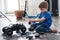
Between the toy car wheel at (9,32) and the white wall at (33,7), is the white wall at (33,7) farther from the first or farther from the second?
the toy car wheel at (9,32)

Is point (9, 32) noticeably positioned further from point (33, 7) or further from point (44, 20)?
point (33, 7)

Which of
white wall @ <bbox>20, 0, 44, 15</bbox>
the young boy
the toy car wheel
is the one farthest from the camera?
white wall @ <bbox>20, 0, 44, 15</bbox>

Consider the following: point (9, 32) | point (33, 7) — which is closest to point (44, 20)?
point (9, 32)

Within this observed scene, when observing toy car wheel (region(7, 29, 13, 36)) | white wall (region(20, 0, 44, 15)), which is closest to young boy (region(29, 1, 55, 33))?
toy car wheel (region(7, 29, 13, 36))

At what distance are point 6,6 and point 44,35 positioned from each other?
5.64 metres

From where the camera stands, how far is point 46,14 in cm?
353

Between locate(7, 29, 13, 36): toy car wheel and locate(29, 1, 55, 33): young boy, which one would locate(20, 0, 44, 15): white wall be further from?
locate(7, 29, 13, 36): toy car wheel

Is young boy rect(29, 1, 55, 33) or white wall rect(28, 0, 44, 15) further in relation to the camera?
white wall rect(28, 0, 44, 15)

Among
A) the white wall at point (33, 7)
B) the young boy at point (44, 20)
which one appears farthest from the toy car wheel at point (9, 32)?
the white wall at point (33, 7)

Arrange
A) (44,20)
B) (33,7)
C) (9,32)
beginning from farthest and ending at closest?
1. (33,7)
2. (44,20)
3. (9,32)

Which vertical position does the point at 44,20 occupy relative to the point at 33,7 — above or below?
below

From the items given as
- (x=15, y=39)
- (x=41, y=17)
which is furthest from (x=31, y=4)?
(x=15, y=39)

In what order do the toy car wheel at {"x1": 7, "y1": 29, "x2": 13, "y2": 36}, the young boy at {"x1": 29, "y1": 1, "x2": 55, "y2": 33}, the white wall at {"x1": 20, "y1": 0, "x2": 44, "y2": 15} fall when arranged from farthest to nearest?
1. the white wall at {"x1": 20, "y1": 0, "x2": 44, "y2": 15}
2. the young boy at {"x1": 29, "y1": 1, "x2": 55, "y2": 33}
3. the toy car wheel at {"x1": 7, "y1": 29, "x2": 13, "y2": 36}

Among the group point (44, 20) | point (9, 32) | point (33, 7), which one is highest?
point (33, 7)
